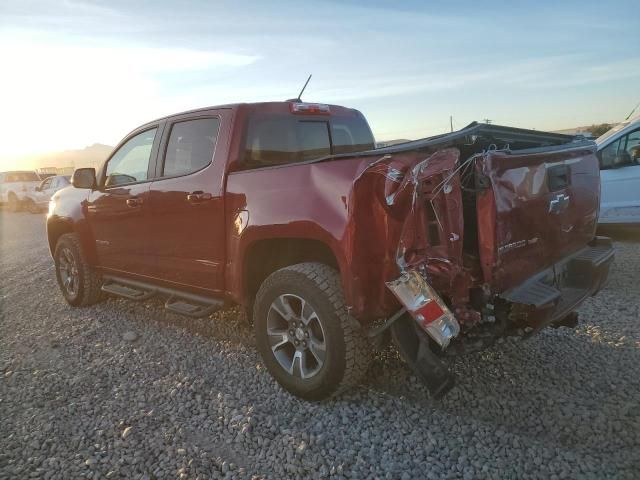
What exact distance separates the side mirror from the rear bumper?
407 cm

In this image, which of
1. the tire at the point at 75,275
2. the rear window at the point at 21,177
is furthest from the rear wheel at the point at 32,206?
the tire at the point at 75,275

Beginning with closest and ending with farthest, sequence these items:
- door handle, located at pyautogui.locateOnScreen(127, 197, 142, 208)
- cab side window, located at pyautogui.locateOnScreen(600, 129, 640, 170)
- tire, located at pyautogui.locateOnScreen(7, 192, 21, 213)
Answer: door handle, located at pyautogui.locateOnScreen(127, 197, 142, 208)
cab side window, located at pyautogui.locateOnScreen(600, 129, 640, 170)
tire, located at pyautogui.locateOnScreen(7, 192, 21, 213)

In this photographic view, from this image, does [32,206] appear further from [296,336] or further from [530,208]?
[530,208]

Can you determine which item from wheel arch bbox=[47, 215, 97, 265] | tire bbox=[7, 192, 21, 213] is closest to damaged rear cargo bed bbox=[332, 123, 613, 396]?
wheel arch bbox=[47, 215, 97, 265]

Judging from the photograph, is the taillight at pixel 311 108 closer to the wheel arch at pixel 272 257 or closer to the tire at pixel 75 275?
the wheel arch at pixel 272 257

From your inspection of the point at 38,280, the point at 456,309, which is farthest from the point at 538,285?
the point at 38,280

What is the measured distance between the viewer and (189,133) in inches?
162

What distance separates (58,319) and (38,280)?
235 cm

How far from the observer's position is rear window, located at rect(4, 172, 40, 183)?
66.1 ft

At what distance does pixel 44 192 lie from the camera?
1869 cm

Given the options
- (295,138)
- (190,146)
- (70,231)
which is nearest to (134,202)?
(190,146)

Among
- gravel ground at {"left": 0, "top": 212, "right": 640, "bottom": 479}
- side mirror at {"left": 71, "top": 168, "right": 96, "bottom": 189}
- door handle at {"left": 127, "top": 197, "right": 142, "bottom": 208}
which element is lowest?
gravel ground at {"left": 0, "top": 212, "right": 640, "bottom": 479}

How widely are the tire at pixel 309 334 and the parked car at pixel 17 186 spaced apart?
19.6 m

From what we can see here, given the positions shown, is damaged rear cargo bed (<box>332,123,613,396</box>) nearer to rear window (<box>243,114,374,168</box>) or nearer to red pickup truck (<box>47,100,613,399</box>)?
red pickup truck (<box>47,100,613,399</box>)
